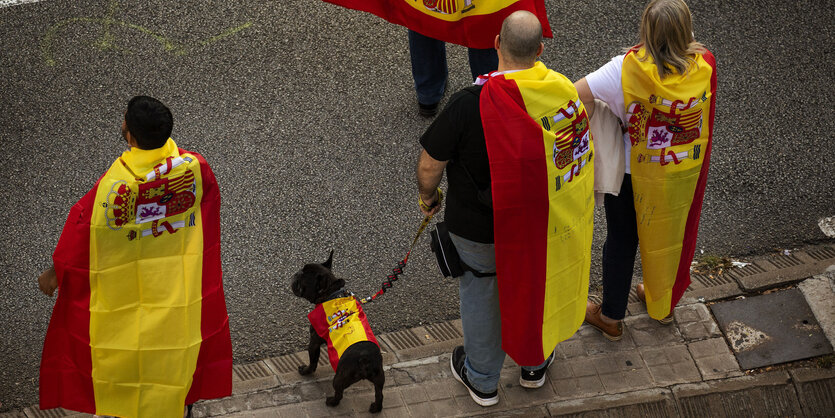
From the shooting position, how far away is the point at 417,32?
521 centimetres

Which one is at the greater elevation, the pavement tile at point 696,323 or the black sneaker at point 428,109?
the black sneaker at point 428,109

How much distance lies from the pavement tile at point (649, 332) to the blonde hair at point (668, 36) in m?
1.68

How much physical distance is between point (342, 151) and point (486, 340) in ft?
7.24

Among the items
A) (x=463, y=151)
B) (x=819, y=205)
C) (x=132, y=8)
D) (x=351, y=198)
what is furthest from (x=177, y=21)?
(x=819, y=205)

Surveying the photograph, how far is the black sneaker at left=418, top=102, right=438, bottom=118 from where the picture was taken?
5785 millimetres

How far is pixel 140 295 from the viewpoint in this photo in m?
3.48

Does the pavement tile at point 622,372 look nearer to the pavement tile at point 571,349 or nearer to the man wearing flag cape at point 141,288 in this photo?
the pavement tile at point 571,349

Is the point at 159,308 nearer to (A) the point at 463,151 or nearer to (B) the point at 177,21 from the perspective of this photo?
(A) the point at 463,151

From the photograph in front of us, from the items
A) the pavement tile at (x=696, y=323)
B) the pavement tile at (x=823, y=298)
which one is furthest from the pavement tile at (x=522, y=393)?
the pavement tile at (x=823, y=298)

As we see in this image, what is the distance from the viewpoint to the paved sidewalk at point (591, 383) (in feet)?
13.5

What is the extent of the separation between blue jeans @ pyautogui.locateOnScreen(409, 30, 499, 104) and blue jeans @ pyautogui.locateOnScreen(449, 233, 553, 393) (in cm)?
208

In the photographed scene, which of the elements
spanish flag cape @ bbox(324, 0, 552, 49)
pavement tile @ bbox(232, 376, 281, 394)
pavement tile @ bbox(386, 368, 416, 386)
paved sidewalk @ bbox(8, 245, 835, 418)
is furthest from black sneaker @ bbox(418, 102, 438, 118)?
pavement tile @ bbox(232, 376, 281, 394)

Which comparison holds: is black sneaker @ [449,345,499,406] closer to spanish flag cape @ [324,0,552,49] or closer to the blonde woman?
the blonde woman

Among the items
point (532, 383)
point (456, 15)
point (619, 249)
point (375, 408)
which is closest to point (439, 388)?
point (375, 408)
